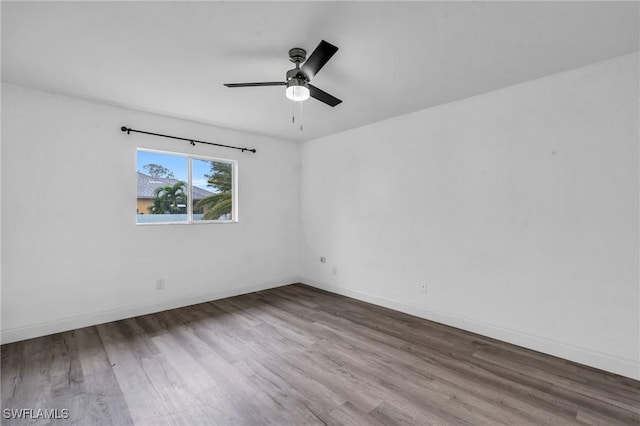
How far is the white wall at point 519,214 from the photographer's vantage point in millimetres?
2219

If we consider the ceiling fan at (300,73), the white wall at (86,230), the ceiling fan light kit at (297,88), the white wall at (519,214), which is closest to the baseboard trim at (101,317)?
the white wall at (86,230)

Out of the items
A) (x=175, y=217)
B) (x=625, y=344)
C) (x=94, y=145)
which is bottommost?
(x=625, y=344)

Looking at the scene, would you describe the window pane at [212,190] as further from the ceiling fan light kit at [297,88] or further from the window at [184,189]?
the ceiling fan light kit at [297,88]

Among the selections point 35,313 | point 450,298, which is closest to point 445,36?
point 450,298

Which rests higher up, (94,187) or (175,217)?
(94,187)

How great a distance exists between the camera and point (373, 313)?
3506mm

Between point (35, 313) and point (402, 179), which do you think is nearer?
point (35, 313)

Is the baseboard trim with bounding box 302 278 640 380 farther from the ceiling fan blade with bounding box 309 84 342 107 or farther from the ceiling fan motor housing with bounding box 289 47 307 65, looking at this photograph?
the ceiling fan motor housing with bounding box 289 47 307 65

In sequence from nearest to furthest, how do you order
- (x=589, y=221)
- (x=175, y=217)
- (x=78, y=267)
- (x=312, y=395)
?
(x=312, y=395)
(x=589, y=221)
(x=78, y=267)
(x=175, y=217)

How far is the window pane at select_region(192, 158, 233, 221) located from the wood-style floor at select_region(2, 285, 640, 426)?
61.8 inches

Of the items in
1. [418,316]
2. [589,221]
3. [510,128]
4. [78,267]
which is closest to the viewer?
[589,221]

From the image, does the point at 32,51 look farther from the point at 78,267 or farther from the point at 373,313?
the point at 373,313

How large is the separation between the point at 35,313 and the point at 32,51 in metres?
2.39

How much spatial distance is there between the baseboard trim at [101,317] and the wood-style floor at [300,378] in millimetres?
102
